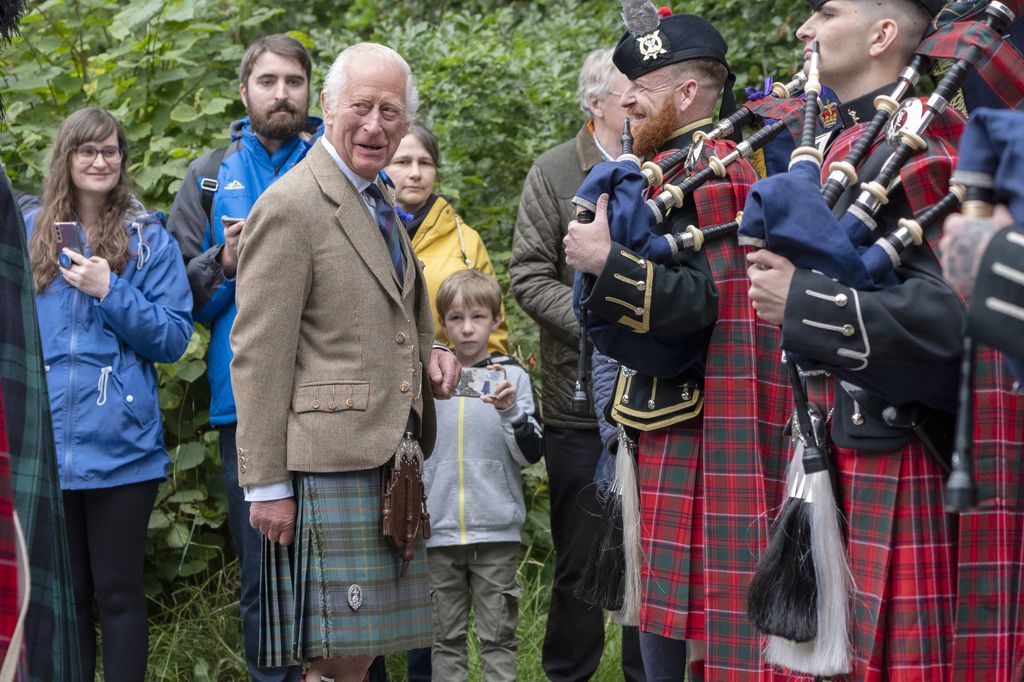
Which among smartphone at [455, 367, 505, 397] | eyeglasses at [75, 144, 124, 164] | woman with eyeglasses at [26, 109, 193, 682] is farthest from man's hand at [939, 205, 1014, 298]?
eyeglasses at [75, 144, 124, 164]

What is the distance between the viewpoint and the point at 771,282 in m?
2.55

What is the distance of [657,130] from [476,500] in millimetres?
1624

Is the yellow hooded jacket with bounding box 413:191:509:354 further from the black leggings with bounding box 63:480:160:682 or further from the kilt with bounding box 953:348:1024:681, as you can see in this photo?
the kilt with bounding box 953:348:1024:681

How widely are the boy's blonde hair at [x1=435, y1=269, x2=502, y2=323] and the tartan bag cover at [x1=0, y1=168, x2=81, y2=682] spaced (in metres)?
2.44

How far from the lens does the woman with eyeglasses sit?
411 centimetres

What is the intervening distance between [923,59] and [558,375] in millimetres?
2318

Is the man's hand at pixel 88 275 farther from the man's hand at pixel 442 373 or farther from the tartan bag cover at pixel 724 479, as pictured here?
the tartan bag cover at pixel 724 479

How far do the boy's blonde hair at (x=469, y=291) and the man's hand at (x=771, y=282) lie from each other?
2071 millimetres

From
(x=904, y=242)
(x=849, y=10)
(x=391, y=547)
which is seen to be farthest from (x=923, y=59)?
(x=391, y=547)

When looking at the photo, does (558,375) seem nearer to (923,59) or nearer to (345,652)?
(345,652)

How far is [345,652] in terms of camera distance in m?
3.34

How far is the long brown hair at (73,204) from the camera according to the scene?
4270 millimetres

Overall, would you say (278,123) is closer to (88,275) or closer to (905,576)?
(88,275)

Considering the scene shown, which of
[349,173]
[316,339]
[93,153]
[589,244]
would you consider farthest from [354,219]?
[93,153]
